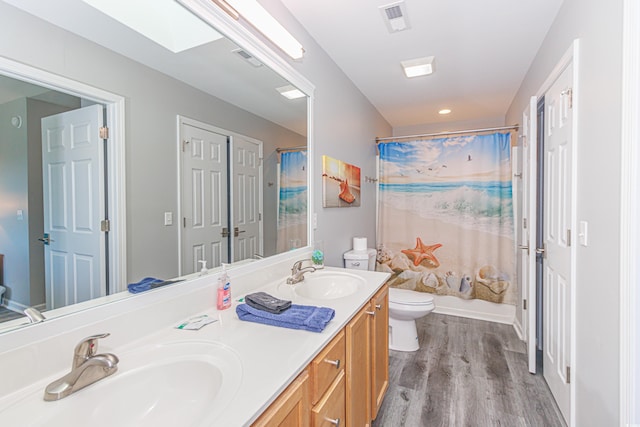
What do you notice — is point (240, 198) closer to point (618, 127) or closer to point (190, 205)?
point (190, 205)

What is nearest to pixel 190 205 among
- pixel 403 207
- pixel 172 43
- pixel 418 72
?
pixel 172 43

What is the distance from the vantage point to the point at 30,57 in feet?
2.41

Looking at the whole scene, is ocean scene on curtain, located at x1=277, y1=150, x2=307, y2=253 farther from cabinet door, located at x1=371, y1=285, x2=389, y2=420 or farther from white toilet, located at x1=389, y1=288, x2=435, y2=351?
white toilet, located at x1=389, y1=288, x2=435, y2=351

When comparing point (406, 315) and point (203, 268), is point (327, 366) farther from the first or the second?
point (406, 315)

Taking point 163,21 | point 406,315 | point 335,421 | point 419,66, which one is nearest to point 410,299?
point 406,315

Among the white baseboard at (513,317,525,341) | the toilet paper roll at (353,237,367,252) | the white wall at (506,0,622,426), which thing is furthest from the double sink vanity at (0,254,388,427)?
the white baseboard at (513,317,525,341)

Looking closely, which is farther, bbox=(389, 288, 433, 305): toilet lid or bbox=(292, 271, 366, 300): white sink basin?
bbox=(389, 288, 433, 305): toilet lid

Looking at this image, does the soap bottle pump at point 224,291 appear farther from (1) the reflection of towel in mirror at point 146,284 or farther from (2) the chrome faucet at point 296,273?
(2) the chrome faucet at point 296,273

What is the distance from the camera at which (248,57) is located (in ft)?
4.84

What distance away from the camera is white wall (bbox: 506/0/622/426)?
1.08m

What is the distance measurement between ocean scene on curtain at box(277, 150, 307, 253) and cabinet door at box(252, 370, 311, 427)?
Result: 3.23ft

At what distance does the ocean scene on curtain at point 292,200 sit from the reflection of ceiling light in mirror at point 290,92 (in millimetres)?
345

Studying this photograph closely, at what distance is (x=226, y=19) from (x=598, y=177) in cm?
171

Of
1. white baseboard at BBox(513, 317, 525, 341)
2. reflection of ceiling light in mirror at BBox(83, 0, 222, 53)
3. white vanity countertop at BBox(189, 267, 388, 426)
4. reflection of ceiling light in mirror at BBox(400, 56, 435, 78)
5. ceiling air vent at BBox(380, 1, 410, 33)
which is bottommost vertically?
white baseboard at BBox(513, 317, 525, 341)
